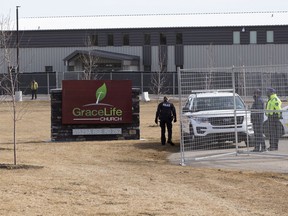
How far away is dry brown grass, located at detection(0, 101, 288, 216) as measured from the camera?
439 inches

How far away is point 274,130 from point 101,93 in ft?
26.8

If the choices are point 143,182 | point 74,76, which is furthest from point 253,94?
point 74,76

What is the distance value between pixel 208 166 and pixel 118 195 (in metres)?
5.18

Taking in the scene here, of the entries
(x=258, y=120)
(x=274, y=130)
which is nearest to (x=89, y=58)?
(x=258, y=120)

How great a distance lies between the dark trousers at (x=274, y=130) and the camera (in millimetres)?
17812

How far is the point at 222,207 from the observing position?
1136 centimetres

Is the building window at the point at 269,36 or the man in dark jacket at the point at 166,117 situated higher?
the building window at the point at 269,36

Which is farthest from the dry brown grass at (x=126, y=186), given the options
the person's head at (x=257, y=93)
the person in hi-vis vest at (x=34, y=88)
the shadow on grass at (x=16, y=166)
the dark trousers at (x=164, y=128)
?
the person in hi-vis vest at (x=34, y=88)

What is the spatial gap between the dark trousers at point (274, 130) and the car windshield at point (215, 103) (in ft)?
6.90

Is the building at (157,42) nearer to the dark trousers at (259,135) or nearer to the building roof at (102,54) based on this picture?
the building roof at (102,54)

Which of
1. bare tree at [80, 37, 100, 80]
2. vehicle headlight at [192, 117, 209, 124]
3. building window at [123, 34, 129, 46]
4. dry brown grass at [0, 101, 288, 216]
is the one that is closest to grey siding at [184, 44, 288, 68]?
building window at [123, 34, 129, 46]

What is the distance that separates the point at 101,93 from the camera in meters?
24.6

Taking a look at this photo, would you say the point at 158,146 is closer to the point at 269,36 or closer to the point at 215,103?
the point at 215,103

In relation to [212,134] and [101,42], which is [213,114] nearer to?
[212,134]
